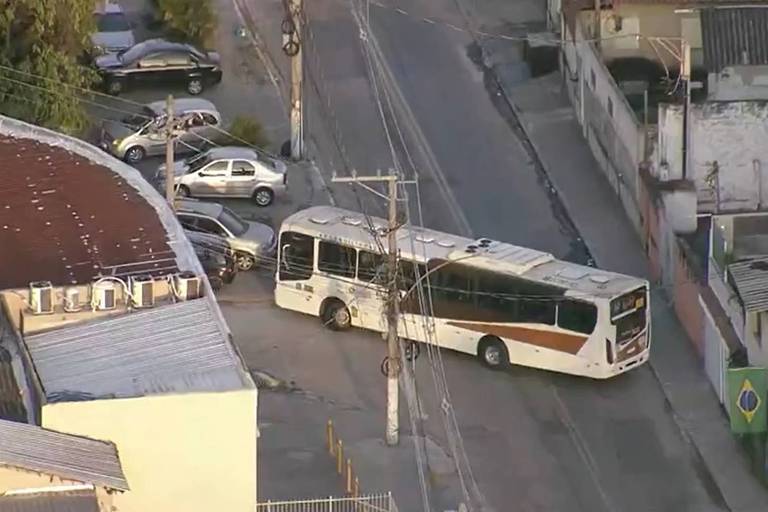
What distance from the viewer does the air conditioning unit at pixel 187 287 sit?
3038 cm

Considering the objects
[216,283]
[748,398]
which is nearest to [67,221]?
[216,283]

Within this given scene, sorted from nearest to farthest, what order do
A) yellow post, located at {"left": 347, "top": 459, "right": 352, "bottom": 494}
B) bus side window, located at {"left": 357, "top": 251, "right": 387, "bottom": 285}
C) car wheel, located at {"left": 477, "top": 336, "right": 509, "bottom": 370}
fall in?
yellow post, located at {"left": 347, "top": 459, "right": 352, "bottom": 494} < car wheel, located at {"left": 477, "top": 336, "right": 509, "bottom": 370} < bus side window, located at {"left": 357, "top": 251, "right": 387, "bottom": 285}

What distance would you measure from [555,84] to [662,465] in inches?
733

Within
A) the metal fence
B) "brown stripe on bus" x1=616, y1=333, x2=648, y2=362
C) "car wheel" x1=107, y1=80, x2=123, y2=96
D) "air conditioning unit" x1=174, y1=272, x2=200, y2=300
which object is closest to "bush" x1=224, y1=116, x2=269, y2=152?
"car wheel" x1=107, y1=80, x2=123, y2=96

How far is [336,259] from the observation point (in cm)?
4222

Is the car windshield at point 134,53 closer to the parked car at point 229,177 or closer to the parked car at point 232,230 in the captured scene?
the parked car at point 229,177

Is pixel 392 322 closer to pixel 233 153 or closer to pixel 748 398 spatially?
pixel 748 398

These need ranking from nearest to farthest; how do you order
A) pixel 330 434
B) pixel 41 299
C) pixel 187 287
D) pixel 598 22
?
pixel 41 299
pixel 187 287
pixel 330 434
pixel 598 22

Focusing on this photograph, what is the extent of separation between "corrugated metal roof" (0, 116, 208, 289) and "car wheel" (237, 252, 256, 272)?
813 centimetres

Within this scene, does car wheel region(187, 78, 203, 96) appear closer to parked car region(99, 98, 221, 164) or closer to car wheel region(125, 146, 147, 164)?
parked car region(99, 98, 221, 164)

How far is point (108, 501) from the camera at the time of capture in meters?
26.0

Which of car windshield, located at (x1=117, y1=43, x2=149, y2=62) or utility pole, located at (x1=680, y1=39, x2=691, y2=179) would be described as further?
car windshield, located at (x1=117, y1=43, x2=149, y2=62)

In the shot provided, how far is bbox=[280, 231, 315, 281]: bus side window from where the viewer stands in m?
42.6

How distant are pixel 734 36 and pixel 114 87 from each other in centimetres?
1588
